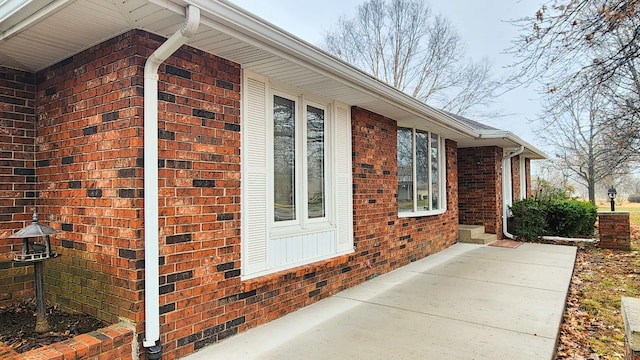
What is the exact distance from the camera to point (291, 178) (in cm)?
445

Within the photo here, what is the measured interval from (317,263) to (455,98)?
20.8 metres

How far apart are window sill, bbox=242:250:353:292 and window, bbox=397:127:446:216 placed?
2.27m

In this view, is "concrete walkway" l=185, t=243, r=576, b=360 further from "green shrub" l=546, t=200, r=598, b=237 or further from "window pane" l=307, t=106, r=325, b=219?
"green shrub" l=546, t=200, r=598, b=237

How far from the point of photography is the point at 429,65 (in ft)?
72.5

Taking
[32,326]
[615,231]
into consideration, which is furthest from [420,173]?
[32,326]

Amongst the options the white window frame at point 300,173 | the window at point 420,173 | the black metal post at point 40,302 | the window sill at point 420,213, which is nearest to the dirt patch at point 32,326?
the black metal post at point 40,302

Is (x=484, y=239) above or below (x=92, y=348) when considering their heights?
below

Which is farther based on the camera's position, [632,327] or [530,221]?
[530,221]

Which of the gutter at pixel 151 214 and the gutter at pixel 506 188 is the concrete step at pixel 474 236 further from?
the gutter at pixel 151 214

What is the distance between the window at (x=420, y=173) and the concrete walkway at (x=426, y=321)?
1468 mm

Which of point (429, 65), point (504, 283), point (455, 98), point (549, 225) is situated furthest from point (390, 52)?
point (504, 283)

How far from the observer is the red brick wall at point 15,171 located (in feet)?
11.5

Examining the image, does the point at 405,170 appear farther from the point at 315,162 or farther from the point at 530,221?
the point at 530,221

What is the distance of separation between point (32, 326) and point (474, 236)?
891 cm
